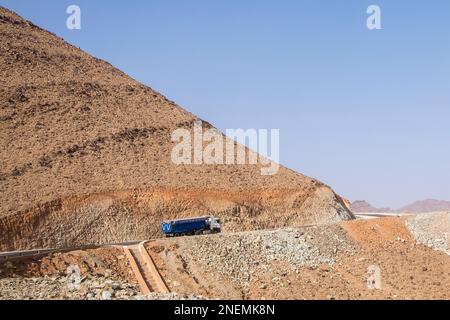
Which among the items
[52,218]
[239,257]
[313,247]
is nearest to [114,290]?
[239,257]

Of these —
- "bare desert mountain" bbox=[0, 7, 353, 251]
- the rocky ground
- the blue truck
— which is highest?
"bare desert mountain" bbox=[0, 7, 353, 251]

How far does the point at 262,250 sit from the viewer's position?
140 feet

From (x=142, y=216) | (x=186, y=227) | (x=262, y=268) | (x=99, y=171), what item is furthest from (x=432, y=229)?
(x=99, y=171)

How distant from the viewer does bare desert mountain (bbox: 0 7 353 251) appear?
45875 mm

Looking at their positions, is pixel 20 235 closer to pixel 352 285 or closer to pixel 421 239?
pixel 352 285

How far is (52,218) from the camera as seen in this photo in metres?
44.9

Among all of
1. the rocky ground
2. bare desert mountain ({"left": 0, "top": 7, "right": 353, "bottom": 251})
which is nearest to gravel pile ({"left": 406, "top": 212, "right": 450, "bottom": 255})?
the rocky ground

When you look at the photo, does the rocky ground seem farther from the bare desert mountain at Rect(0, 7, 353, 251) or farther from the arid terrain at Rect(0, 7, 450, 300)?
the bare desert mountain at Rect(0, 7, 353, 251)

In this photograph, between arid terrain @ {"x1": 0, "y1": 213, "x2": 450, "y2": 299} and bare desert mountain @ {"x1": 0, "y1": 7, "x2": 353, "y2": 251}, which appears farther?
bare desert mountain @ {"x1": 0, "y1": 7, "x2": 353, "y2": 251}

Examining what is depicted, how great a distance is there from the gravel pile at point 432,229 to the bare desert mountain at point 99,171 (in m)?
6.74

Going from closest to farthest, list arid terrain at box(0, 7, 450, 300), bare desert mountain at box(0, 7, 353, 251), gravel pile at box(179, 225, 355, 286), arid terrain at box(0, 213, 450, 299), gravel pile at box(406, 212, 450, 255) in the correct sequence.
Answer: arid terrain at box(0, 213, 450, 299) < arid terrain at box(0, 7, 450, 300) < gravel pile at box(179, 225, 355, 286) < bare desert mountain at box(0, 7, 353, 251) < gravel pile at box(406, 212, 450, 255)

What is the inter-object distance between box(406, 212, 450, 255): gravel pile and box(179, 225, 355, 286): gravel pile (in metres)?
9.44

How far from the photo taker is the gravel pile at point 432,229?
53.7 m

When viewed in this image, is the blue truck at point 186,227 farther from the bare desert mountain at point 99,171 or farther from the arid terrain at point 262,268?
the arid terrain at point 262,268
